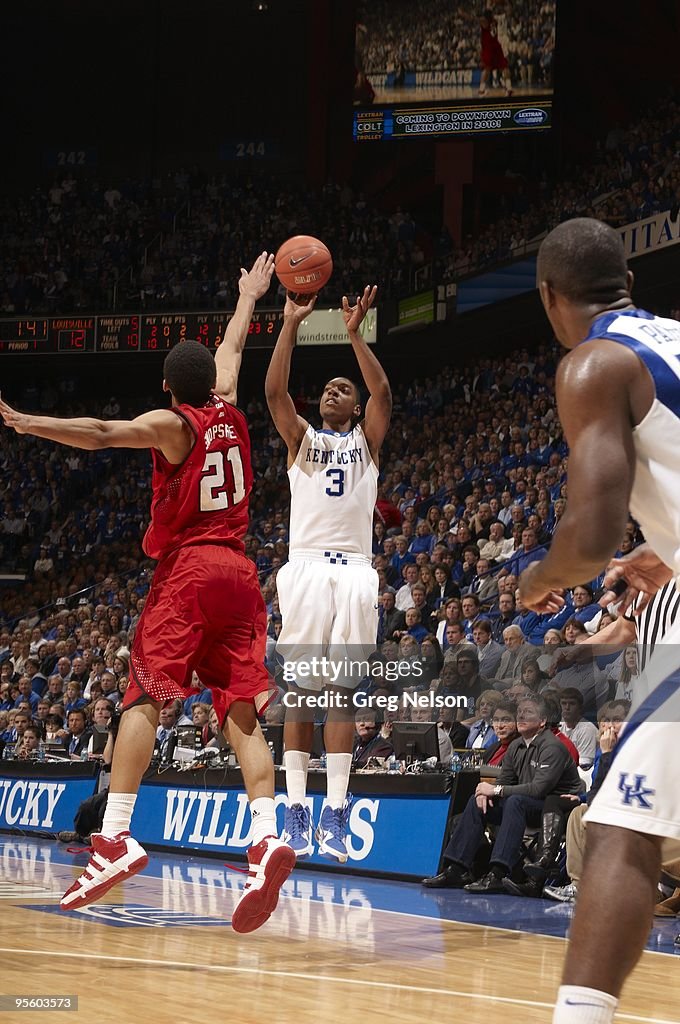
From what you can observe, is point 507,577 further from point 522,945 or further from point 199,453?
point 199,453

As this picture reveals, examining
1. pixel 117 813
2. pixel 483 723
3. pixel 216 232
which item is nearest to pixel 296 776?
pixel 117 813

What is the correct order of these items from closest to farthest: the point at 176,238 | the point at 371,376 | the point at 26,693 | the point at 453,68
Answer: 1. the point at 371,376
2. the point at 26,693
3. the point at 453,68
4. the point at 176,238

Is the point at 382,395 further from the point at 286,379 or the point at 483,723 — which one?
the point at 483,723

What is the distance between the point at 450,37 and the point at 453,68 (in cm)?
65

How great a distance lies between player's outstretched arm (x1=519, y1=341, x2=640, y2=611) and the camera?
8.54ft

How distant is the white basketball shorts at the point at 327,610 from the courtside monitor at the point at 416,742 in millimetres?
2316

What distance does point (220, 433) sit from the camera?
5.70 meters

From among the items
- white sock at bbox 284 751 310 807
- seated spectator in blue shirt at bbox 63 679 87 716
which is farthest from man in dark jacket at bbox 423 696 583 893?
seated spectator in blue shirt at bbox 63 679 87 716

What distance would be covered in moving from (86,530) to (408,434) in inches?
285

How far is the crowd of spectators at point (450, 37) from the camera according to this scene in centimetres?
2097

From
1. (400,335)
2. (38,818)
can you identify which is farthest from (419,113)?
(38,818)

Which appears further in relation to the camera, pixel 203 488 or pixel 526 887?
pixel 526 887

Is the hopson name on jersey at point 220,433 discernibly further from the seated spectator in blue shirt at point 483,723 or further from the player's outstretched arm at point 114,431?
the seated spectator in blue shirt at point 483,723

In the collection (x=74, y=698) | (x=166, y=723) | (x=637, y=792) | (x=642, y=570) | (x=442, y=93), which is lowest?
(x=166, y=723)
